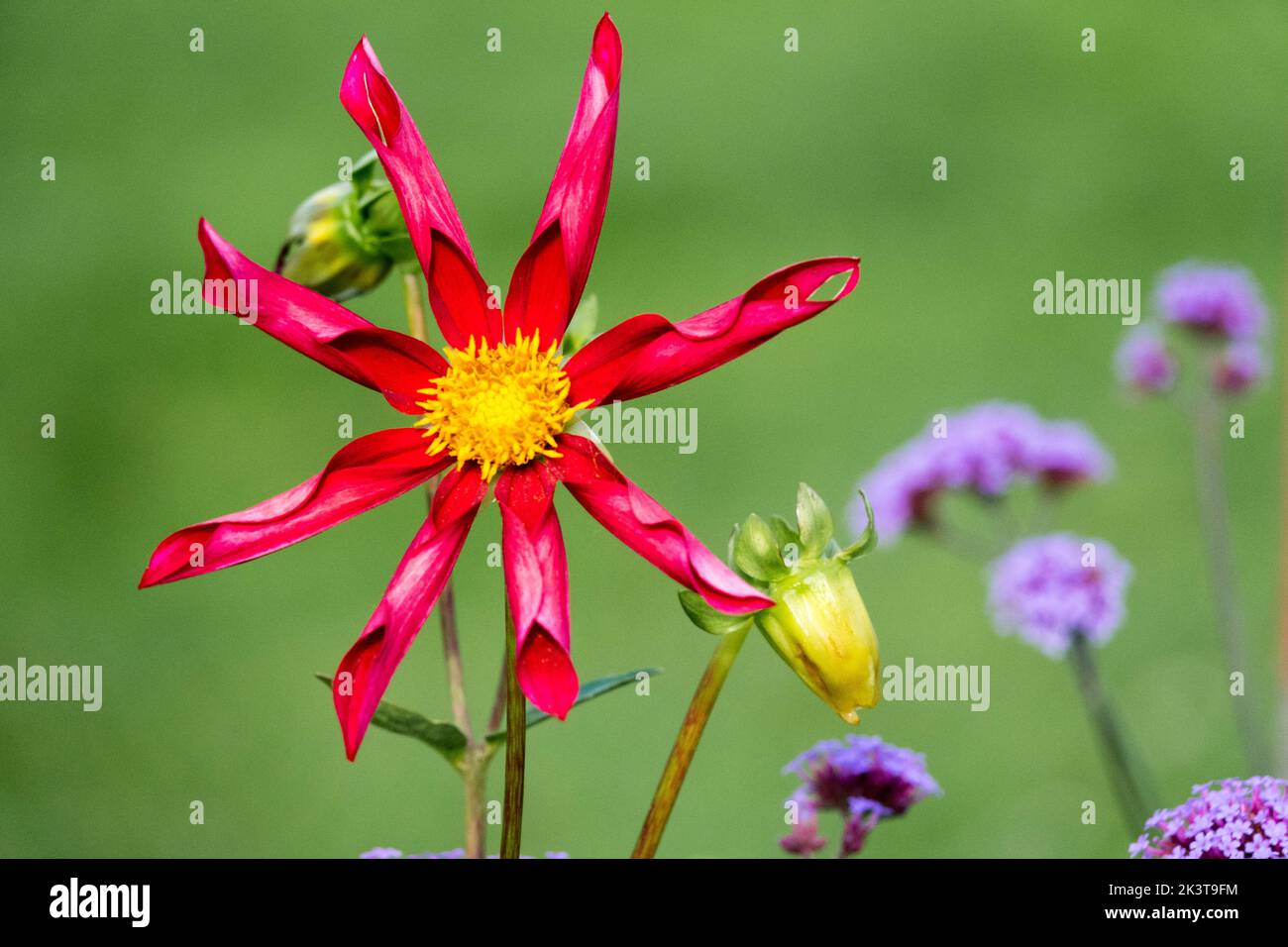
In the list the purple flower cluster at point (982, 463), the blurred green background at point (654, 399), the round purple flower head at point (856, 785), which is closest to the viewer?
the round purple flower head at point (856, 785)

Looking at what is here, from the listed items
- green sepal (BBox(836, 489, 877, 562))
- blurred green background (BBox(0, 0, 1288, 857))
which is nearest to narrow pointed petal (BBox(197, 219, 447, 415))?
green sepal (BBox(836, 489, 877, 562))

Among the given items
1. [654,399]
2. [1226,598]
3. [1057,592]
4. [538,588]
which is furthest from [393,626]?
[654,399]

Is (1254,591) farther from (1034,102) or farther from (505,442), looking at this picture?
(505,442)

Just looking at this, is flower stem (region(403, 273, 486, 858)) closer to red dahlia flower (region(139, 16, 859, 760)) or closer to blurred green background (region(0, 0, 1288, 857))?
red dahlia flower (region(139, 16, 859, 760))

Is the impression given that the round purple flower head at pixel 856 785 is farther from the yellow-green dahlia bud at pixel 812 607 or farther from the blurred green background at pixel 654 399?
the blurred green background at pixel 654 399

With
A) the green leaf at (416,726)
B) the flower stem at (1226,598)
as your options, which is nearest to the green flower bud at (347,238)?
the green leaf at (416,726)
